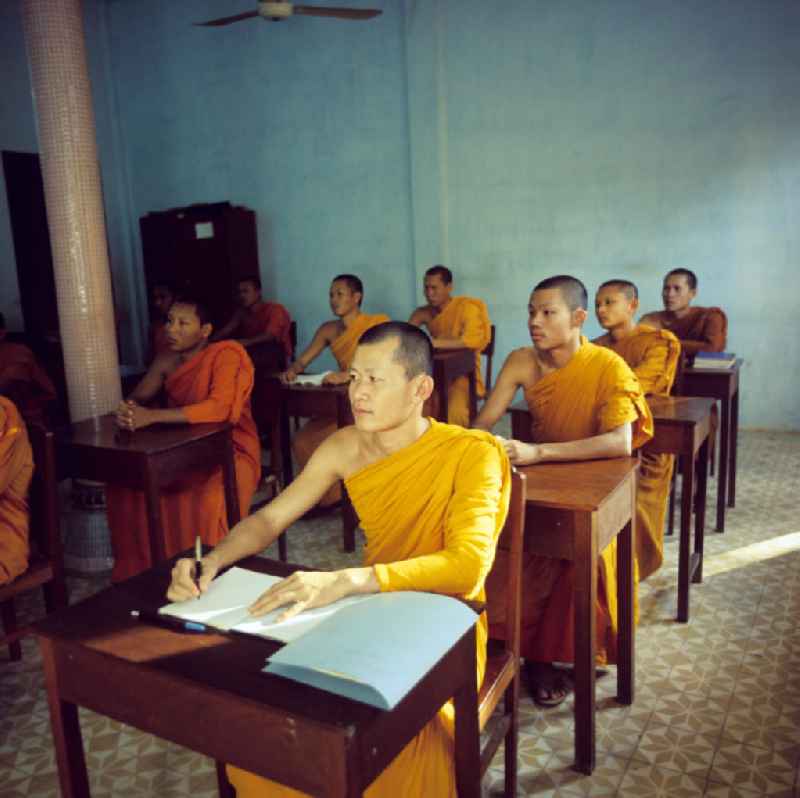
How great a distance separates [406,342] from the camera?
1.81 meters

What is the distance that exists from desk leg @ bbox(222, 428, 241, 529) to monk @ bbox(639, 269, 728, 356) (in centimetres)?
316

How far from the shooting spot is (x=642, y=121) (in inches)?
239

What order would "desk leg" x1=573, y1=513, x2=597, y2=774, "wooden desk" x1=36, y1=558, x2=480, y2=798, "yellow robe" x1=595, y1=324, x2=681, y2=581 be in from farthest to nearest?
1. "yellow robe" x1=595, y1=324, x2=681, y2=581
2. "desk leg" x1=573, y1=513, x2=597, y2=774
3. "wooden desk" x1=36, y1=558, x2=480, y2=798

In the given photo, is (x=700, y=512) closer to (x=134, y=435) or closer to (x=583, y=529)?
(x=583, y=529)

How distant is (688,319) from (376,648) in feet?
16.0

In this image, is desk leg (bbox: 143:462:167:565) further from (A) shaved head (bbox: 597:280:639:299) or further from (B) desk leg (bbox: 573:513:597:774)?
(A) shaved head (bbox: 597:280:639:299)

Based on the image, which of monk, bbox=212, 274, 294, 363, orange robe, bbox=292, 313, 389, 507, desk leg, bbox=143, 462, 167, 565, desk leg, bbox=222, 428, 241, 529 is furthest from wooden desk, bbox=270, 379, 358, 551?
monk, bbox=212, 274, 294, 363

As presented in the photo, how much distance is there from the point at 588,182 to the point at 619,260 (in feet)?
2.33

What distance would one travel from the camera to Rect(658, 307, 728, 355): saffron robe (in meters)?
5.21

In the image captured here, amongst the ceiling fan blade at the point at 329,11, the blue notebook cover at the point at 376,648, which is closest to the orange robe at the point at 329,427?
the ceiling fan blade at the point at 329,11

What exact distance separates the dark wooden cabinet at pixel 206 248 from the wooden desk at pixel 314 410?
3.62 m

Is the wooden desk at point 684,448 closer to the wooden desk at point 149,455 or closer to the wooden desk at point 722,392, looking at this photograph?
the wooden desk at point 722,392

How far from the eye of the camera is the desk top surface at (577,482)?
202 cm

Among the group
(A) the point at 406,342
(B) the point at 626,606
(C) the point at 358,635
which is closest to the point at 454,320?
(B) the point at 626,606
